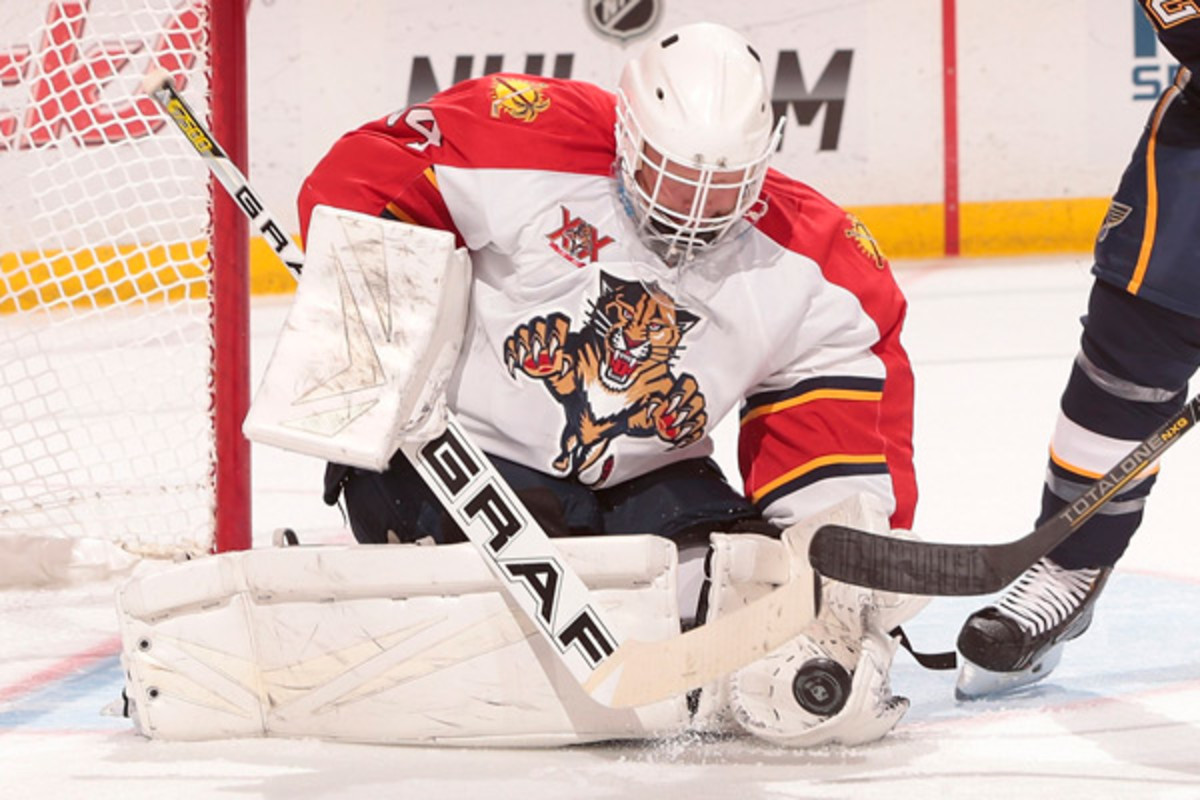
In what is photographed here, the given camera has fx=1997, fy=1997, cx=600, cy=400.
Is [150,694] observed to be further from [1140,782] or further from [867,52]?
[867,52]

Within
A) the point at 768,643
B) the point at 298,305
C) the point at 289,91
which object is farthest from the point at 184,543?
the point at 289,91

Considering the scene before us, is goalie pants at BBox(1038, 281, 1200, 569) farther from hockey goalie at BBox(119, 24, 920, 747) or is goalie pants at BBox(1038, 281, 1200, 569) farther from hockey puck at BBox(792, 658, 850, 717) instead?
hockey puck at BBox(792, 658, 850, 717)

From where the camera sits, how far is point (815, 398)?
2037 mm

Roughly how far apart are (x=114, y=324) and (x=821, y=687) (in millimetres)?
2449

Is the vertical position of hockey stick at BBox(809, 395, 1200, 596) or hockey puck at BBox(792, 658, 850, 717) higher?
hockey stick at BBox(809, 395, 1200, 596)

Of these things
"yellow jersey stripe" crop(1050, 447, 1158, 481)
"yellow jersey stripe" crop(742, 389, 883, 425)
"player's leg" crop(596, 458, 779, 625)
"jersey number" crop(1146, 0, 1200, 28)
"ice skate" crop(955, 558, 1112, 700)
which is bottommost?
"ice skate" crop(955, 558, 1112, 700)

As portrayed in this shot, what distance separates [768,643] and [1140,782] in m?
0.35

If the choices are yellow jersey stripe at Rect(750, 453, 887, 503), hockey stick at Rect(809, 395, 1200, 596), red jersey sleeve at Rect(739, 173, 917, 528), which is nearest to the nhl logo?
red jersey sleeve at Rect(739, 173, 917, 528)

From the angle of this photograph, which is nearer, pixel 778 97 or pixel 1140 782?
pixel 1140 782

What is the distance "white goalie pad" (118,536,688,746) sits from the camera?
189cm

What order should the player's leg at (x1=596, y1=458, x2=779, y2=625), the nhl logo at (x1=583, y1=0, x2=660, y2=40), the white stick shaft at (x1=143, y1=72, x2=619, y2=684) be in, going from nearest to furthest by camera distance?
the white stick shaft at (x1=143, y1=72, x2=619, y2=684), the player's leg at (x1=596, y1=458, x2=779, y2=625), the nhl logo at (x1=583, y1=0, x2=660, y2=40)

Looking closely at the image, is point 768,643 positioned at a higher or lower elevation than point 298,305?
lower

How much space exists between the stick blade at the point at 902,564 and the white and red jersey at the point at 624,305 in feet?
0.90

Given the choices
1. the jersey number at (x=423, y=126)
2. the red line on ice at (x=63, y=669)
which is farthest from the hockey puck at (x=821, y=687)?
the red line on ice at (x=63, y=669)
